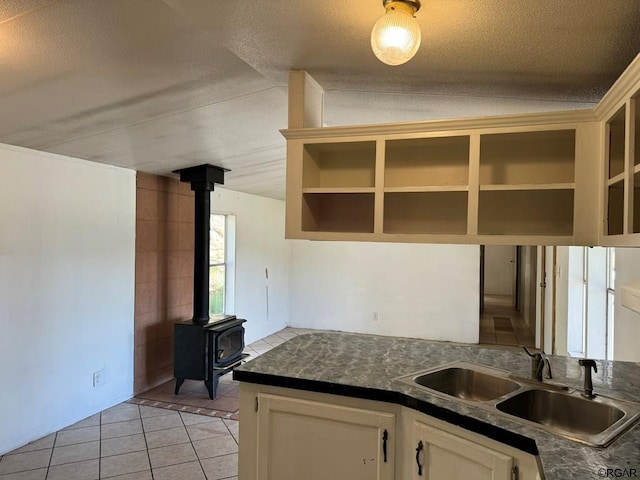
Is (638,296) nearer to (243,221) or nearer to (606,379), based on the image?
(606,379)

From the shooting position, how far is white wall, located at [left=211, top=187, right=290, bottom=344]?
18.3 feet

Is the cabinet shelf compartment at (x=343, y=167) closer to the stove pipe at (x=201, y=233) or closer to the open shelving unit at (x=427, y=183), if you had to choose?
the open shelving unit at (x=427, y=183)

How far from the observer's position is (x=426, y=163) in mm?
2320

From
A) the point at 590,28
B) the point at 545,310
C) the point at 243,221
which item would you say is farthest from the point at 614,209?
the point at 243,221

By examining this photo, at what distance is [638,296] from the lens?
54.4 inches

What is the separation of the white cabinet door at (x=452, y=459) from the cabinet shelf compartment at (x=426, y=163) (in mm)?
1239

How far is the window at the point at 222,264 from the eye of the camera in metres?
5.34

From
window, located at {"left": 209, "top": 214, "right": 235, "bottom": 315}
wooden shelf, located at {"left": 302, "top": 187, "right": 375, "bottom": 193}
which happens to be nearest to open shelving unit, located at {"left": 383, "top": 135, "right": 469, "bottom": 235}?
wooden shelf, located at {"left": 302, "top": 187, "right": 375, "bottom": 193}

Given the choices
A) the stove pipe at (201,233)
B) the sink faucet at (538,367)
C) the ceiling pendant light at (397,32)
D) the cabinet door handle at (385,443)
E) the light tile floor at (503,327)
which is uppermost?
the ceiling pendant light at (397,32)

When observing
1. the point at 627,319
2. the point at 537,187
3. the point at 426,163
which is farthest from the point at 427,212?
the point at 627,319

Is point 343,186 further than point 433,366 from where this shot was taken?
Yes

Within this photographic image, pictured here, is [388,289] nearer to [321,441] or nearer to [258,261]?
[258,261]

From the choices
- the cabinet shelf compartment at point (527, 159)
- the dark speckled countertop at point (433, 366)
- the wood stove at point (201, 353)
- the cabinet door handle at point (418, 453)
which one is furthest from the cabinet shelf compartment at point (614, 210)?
the wood stove at point (201, 353)

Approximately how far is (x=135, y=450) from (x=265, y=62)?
264 cm
